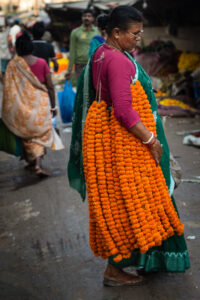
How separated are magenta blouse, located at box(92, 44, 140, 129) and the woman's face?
7 cm

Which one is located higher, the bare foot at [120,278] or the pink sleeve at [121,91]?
the pink sleeve at [121,91]

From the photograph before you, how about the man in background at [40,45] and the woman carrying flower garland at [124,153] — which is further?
the man in background at [40,45]

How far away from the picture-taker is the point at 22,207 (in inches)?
179

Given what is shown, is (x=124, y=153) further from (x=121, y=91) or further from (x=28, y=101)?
(x=28, y=101)

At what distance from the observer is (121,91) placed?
2.34m

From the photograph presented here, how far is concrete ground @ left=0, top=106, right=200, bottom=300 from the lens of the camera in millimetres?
2846

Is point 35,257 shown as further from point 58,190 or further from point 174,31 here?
point 174,31

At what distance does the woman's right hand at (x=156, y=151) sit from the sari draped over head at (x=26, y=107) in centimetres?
304

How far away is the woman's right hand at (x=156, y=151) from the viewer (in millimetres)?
2479

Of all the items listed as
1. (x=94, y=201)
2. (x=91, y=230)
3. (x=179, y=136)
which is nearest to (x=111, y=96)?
(x=94, y=201)

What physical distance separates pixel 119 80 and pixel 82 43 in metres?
5.58

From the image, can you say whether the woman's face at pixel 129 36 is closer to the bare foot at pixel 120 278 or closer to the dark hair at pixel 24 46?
the bare foot at pixel 120 278

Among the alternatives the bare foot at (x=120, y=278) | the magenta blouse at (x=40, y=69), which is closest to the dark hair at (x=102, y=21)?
the magenta blouse at (x=40, y=69)

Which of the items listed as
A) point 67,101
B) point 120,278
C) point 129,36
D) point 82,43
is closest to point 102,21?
point 82,43
